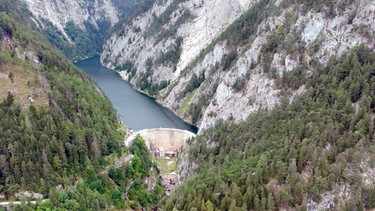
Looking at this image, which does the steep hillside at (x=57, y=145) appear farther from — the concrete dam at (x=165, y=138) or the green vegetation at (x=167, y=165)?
the concrete dam at (x=165, y=138)

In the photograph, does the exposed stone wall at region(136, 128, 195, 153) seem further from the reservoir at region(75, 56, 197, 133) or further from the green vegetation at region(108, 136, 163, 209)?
the green vegetation at region(108, 136, 163, 209)

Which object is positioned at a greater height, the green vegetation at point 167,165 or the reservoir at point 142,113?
the reservoir at point 142,113

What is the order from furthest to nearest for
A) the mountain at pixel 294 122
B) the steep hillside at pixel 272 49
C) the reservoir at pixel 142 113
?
the reservoir at pixel 142 113 → the steep hillside at pixel 272 49 → the mountain at pixel 294 122

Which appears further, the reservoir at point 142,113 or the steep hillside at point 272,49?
the reservoir at point 142,113

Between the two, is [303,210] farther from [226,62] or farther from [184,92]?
[184,92]

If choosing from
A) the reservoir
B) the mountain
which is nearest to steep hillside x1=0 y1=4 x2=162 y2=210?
the mountain

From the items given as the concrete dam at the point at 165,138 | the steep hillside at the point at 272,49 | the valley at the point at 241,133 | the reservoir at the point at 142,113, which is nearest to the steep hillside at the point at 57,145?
the valley at the point at 241,133

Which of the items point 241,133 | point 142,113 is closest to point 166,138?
point 142,113

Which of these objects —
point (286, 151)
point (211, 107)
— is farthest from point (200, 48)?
point (286, 151)
